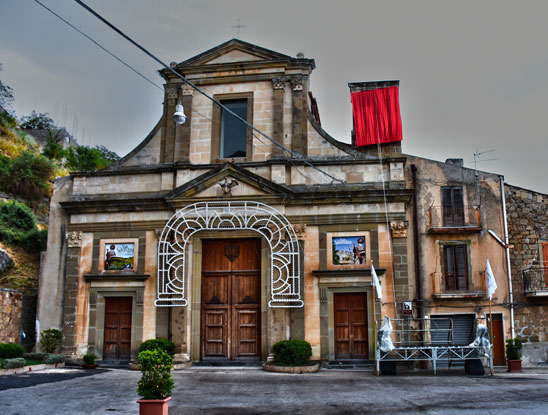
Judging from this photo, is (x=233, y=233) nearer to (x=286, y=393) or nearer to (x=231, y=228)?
(x=231, y=228)

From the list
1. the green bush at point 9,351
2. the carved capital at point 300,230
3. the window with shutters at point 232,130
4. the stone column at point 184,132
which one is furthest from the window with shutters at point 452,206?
the green bush at point 9,351

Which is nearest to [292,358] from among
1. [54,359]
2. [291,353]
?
[291,353]

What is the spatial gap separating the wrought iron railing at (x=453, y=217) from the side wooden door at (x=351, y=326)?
4425 millimetres

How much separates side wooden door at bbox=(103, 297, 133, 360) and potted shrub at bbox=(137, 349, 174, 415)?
12282 millimetres

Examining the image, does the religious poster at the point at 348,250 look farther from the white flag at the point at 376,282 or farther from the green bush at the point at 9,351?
the green bush at the point at 9,351

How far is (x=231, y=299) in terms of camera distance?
20.9 m

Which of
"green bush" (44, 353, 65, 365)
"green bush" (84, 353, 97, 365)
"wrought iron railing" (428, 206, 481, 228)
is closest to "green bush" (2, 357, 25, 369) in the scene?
"green bush" (44, 353, 65, 365)

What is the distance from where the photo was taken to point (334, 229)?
20500 mm

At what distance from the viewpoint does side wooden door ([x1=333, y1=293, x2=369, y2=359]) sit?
19.8 meters

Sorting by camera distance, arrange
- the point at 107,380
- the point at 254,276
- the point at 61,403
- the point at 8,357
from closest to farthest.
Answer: the point at 61,403 → the point at 107,380 → the point at 8,357 → the point at 254,276

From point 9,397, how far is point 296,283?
10403 millimetres

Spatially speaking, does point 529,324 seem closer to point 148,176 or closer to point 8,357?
A: point 148,176

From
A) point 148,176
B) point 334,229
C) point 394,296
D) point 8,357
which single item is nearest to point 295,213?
point 334,229

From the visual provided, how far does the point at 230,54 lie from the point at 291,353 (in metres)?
11.8
